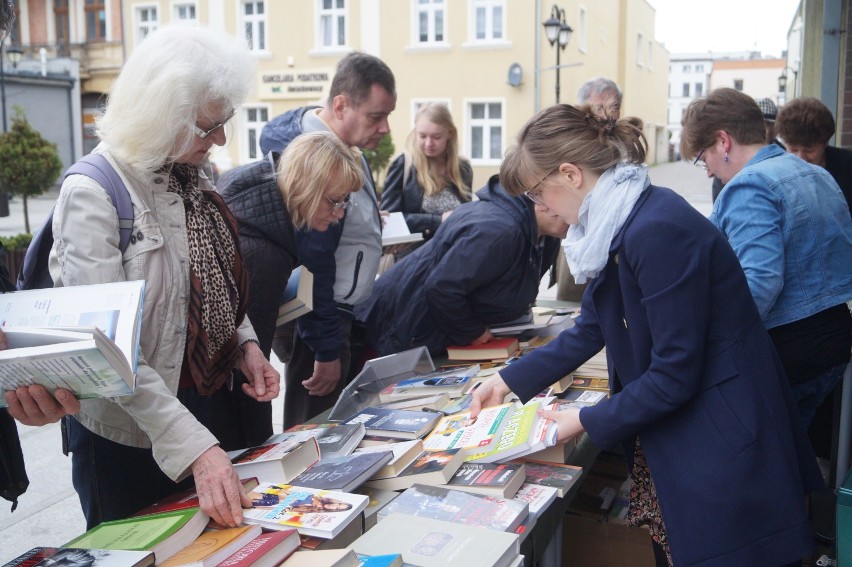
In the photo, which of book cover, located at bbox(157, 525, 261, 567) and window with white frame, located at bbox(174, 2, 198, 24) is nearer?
book cover, located at bbox(157, 525, 261, 567)

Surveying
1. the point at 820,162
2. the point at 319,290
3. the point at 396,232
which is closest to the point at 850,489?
the point at 319,290

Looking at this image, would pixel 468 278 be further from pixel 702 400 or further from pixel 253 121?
pixel 253 121

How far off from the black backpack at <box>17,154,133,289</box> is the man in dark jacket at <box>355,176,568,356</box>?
47.0 inches

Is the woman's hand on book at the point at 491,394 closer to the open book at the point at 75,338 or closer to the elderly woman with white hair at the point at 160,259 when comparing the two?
the elderly woman with white hair at the point at 160,259

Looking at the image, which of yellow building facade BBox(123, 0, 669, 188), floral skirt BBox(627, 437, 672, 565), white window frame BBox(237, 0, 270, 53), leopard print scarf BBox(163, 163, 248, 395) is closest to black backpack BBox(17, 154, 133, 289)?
leopard print scarf BBox(163, 163, 248, 395)

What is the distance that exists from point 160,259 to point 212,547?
1.99ft

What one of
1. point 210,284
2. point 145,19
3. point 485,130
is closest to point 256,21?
point 145,19

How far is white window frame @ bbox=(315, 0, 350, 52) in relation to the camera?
1931 cm

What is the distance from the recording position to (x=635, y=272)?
143 cm

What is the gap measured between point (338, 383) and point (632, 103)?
2710 centimetres

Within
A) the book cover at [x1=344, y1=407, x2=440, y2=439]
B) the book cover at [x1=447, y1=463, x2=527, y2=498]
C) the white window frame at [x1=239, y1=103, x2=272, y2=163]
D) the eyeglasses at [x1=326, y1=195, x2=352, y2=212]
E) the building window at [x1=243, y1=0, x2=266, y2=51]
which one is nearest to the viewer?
the book cover at [x1=447, y1=463, x2=527, y2=498]

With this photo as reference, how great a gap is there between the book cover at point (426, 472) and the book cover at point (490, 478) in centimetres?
2

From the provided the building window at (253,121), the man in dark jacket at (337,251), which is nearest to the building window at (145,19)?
the building window at (253,121)

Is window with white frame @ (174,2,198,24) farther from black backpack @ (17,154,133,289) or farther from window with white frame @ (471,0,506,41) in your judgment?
black backpack @ (17,154,133,289)
